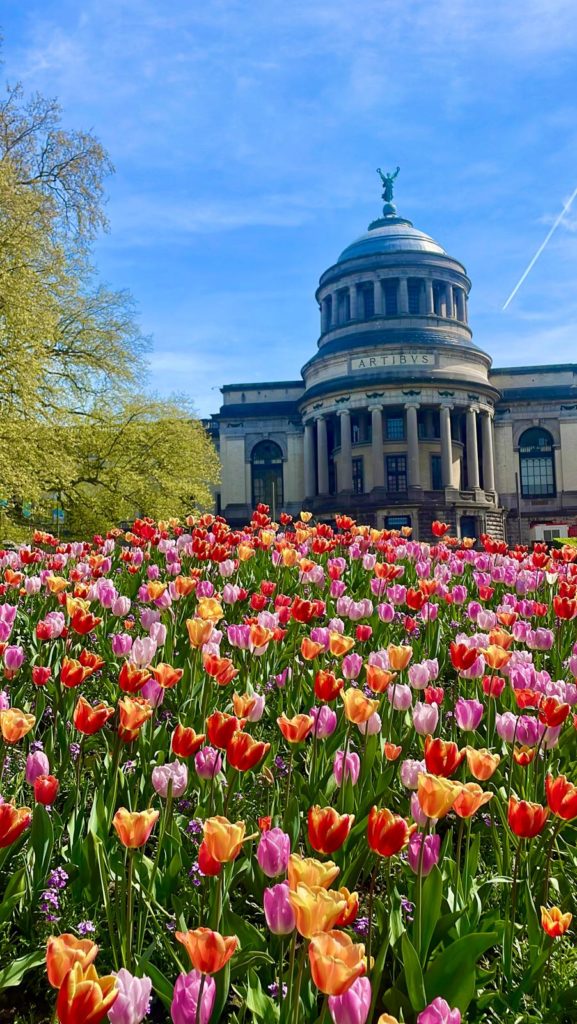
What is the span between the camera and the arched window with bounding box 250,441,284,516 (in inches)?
2354

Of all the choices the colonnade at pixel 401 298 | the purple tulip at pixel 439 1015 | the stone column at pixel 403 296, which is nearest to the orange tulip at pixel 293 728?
the purple tulip at pixel 439 1015

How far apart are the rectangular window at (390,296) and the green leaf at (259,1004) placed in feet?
199

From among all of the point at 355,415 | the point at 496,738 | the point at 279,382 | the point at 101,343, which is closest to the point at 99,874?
the point at 496,738

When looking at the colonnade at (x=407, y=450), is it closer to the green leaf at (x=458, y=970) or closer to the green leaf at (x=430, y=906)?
the green leaf at (x=430, y=906)

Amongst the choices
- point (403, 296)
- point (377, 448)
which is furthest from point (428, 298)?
point (377, 448)

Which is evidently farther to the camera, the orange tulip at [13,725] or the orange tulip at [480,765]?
the orange tulip at [13,725]

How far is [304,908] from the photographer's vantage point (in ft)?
3.57

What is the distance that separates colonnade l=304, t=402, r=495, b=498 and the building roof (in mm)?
15546

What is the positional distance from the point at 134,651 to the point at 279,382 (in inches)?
2392

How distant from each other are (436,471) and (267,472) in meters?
14.0

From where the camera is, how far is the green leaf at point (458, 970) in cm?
151

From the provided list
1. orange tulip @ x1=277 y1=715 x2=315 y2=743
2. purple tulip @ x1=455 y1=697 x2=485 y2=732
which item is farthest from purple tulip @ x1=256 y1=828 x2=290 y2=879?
purple tulip @ x1=455 y1=697 x2=485 y2=732

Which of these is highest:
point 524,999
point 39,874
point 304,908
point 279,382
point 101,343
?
point 279,382

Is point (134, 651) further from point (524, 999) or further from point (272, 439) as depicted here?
point (272, 439)
